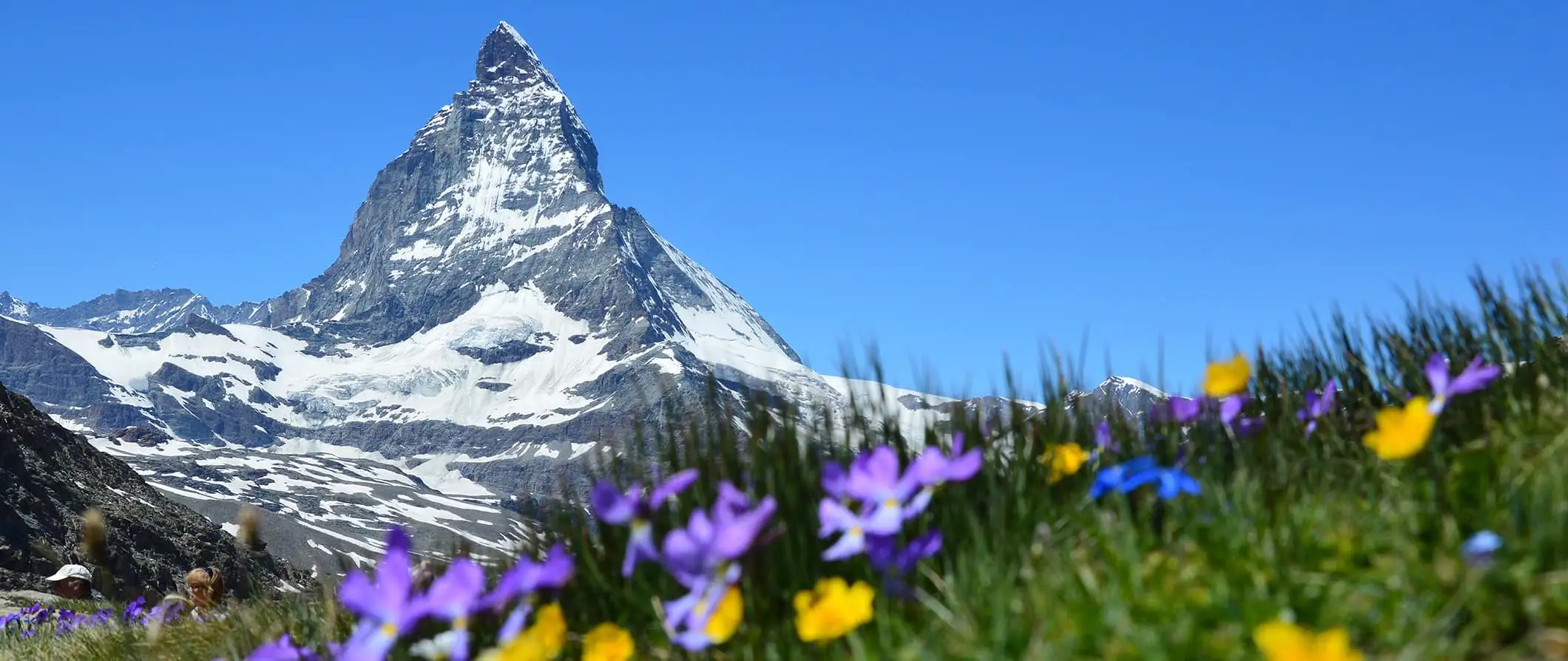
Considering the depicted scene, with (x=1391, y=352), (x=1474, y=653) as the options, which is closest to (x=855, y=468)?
(x=1474, y=653)

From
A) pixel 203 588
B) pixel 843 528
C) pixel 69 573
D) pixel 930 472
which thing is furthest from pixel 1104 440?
pixel 69 573

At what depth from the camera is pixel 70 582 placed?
1084 centimetres

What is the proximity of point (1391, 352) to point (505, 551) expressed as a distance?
355 cm

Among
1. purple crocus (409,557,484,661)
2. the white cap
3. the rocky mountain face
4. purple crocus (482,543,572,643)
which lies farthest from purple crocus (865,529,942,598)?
the rocky mountain face

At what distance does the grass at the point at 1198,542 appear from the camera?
1916 mm

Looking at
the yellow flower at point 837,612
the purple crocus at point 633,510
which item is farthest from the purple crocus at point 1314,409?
the purple crocus at point 633,510

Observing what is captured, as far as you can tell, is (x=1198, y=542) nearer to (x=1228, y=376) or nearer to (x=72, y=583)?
(x=1228, y=376)

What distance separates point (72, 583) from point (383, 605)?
10.6 m

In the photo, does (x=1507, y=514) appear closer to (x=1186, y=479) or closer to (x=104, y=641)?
(x=1186, y=479)

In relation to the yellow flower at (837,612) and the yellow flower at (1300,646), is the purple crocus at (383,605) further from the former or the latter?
the yellow flower at (1300,646)

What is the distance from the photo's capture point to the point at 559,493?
3852 millimetres

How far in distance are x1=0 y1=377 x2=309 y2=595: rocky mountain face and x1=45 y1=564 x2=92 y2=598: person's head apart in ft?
8.67

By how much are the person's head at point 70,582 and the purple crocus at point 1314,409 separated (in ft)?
37.2

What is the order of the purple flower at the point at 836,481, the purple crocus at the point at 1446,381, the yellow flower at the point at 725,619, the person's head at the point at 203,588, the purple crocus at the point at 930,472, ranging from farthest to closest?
the person's head at the point at 203,588 → the purple crocus at the point at 1446,381 → the purple flower at the point at 836,481 → the purple crocus at the point at 930,472 → the yellow flower at the point at 725,619
